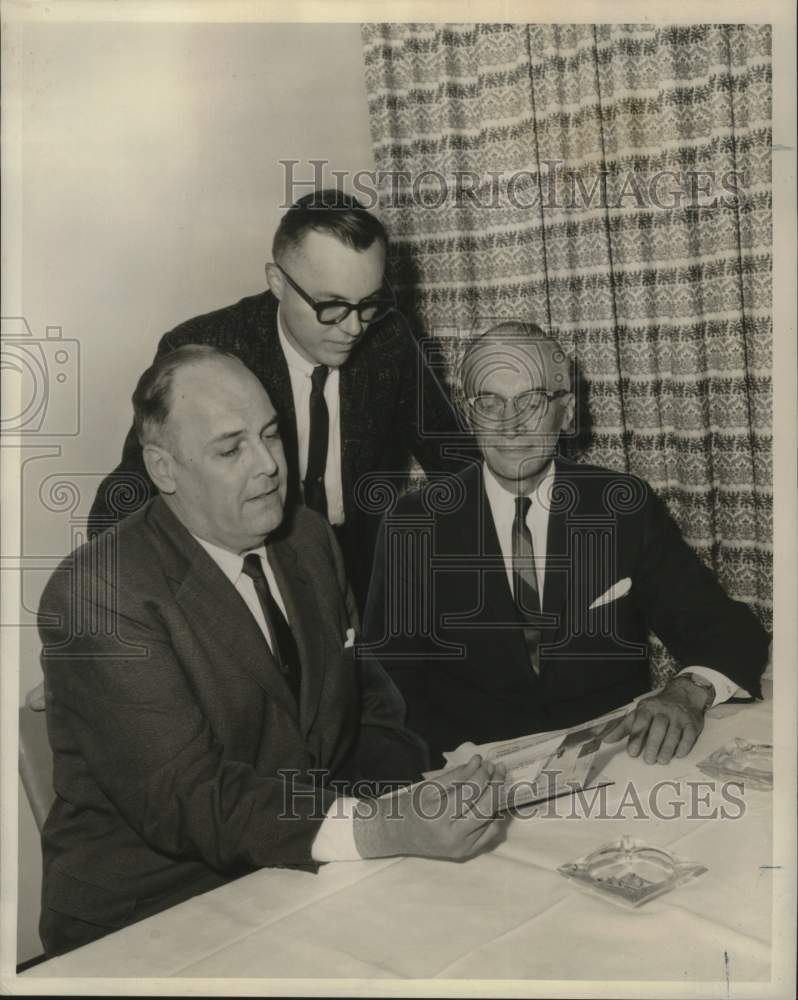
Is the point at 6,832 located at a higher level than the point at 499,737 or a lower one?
lower

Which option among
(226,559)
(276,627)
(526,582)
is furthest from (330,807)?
(526,582)

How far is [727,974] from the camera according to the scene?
159cm

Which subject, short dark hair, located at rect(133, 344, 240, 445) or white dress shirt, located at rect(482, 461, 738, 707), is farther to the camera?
white dress shirt, located at rect(482, 461, 738, 707)

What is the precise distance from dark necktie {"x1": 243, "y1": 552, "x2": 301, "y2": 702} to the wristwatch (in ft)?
2.52

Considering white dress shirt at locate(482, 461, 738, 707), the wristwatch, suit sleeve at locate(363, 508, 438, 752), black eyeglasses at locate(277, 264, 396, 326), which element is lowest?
the wristwatch

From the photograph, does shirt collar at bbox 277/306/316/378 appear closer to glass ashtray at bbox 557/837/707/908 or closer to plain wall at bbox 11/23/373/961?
plain wall at bbox 11/23/373/961

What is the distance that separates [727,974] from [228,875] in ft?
2.77

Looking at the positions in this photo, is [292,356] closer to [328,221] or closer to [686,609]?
[328,221]

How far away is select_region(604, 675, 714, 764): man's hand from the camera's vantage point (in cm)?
177

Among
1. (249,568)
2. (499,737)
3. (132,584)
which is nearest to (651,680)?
(499,737)

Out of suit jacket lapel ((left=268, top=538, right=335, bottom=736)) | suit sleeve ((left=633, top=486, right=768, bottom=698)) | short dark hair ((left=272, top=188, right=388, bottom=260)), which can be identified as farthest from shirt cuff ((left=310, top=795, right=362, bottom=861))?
short dark hair ((left=272, top=188, right=388, bottom=260))

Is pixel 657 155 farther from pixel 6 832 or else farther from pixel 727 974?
pixel 6 832

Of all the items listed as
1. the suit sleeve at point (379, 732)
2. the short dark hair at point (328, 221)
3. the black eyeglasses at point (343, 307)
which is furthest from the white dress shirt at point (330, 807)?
the short dark hair at point (328, 221)

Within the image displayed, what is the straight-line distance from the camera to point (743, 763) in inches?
70.0
